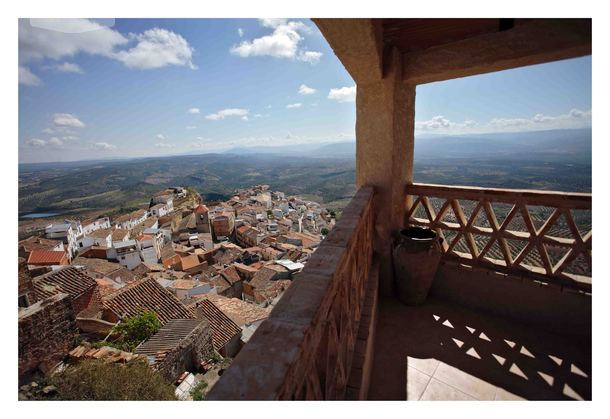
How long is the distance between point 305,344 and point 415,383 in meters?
1.88

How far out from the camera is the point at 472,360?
2.45 m

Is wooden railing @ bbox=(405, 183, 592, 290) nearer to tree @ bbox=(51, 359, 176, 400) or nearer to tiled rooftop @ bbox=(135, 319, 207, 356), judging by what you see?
tree @ bbox=(51, 359, 176, 400)

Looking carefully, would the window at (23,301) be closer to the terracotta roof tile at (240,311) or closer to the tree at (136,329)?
the tree at (136,329)

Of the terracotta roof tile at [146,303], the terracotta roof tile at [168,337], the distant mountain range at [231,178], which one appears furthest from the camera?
the distant mountain range at [231,178]

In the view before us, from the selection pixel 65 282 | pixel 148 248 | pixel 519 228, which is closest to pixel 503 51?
pixel 519 228

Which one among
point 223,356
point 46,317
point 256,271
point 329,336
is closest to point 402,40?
point 329,336

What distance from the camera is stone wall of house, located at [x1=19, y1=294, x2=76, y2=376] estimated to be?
7.20 metres

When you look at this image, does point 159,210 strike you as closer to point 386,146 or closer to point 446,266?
point 386,146

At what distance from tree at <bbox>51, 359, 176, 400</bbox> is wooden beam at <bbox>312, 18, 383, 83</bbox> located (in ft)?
27.7

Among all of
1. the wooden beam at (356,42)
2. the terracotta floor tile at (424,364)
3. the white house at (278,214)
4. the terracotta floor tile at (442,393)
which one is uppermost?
the wooden beam at (356,42)

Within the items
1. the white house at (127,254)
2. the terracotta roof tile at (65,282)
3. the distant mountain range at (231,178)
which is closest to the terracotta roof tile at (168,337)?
the terracotta roof tile at (65,282)

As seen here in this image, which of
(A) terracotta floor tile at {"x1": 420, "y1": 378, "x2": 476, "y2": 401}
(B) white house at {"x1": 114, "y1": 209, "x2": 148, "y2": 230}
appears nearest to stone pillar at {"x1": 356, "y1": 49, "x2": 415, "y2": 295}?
(A) terracotta floor tile at {"x1": 420, "y1": 378, "x2": 476, "y2": 401}

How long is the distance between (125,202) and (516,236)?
87.9m

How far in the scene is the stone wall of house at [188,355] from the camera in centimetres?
877
